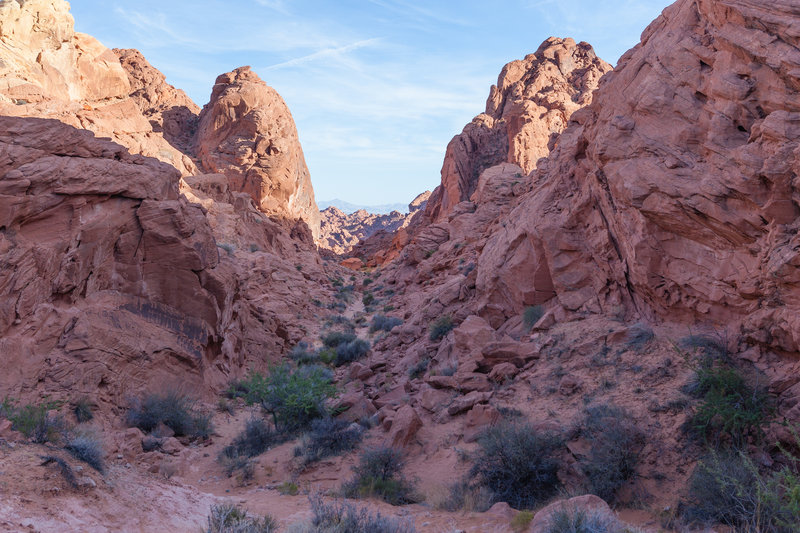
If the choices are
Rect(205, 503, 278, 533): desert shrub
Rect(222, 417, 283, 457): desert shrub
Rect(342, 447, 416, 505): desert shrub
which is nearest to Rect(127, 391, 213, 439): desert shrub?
Rect(222, 417, 283, 457): desert shrub

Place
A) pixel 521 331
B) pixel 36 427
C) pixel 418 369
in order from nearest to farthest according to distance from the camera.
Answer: pixel 36 427 → pixel 521 331 → pixel 418 369

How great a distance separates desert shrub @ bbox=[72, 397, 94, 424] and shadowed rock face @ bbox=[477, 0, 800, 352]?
1083 cm

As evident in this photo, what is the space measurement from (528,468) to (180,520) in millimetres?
4633

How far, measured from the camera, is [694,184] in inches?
357

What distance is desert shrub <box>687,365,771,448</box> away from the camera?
6.73 metres

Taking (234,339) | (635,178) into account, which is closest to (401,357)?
(234,339)

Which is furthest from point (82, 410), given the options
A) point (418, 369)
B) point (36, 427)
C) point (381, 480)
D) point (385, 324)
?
point (385, 324)

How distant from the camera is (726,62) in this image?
9.19 meters

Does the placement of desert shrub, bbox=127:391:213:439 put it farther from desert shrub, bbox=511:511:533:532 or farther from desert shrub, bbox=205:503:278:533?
desert shrub, bbox=511:511:533:532

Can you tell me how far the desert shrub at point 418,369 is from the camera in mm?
13508

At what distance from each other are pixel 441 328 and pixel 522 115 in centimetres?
3610

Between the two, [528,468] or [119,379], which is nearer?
[528,468]

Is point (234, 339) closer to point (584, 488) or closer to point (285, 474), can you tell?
point (285, 474)

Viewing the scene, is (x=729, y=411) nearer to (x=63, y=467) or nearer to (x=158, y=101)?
(x=63, y=467)
